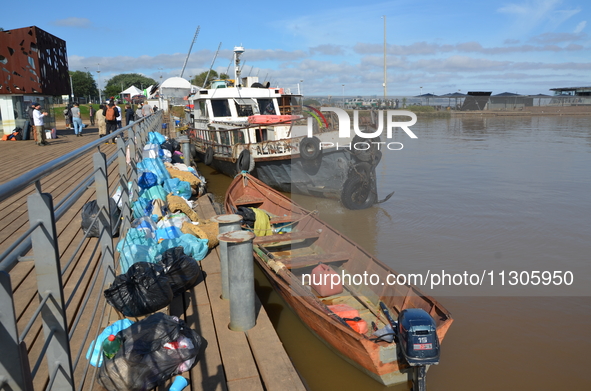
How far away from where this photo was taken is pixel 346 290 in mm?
5402

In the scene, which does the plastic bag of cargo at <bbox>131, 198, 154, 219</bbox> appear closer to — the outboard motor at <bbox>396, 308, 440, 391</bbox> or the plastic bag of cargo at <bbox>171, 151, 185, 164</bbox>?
the outboard motor at <bbox>396, 308, 440, 391</bbox>

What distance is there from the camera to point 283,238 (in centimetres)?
639

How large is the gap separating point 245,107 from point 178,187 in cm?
731

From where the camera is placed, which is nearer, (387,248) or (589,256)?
(589,256)

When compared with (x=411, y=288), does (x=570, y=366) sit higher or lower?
lower

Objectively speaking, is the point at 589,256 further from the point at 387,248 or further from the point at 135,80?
the point at 135,80

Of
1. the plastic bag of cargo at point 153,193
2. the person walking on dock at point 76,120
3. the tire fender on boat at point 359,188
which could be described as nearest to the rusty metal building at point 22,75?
the person walking on dock at point 76,120

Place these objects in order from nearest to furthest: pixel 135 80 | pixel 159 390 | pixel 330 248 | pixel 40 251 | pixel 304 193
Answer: pixel 40 251
pixel 159 390
pixel 330 248
pixel 304 193
pixel 135 80

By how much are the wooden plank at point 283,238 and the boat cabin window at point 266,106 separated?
8502 mm

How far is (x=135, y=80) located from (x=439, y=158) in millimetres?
101876

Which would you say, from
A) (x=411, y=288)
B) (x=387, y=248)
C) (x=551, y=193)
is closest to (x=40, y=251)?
(x=411, y=288)

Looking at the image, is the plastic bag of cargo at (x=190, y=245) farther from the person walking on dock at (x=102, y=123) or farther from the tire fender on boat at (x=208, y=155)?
the person walking on dock at (x=102, y=123)

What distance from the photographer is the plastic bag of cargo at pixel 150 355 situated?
2773 millimetres

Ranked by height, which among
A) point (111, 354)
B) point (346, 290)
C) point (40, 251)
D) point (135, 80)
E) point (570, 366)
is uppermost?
point (135, 80)
